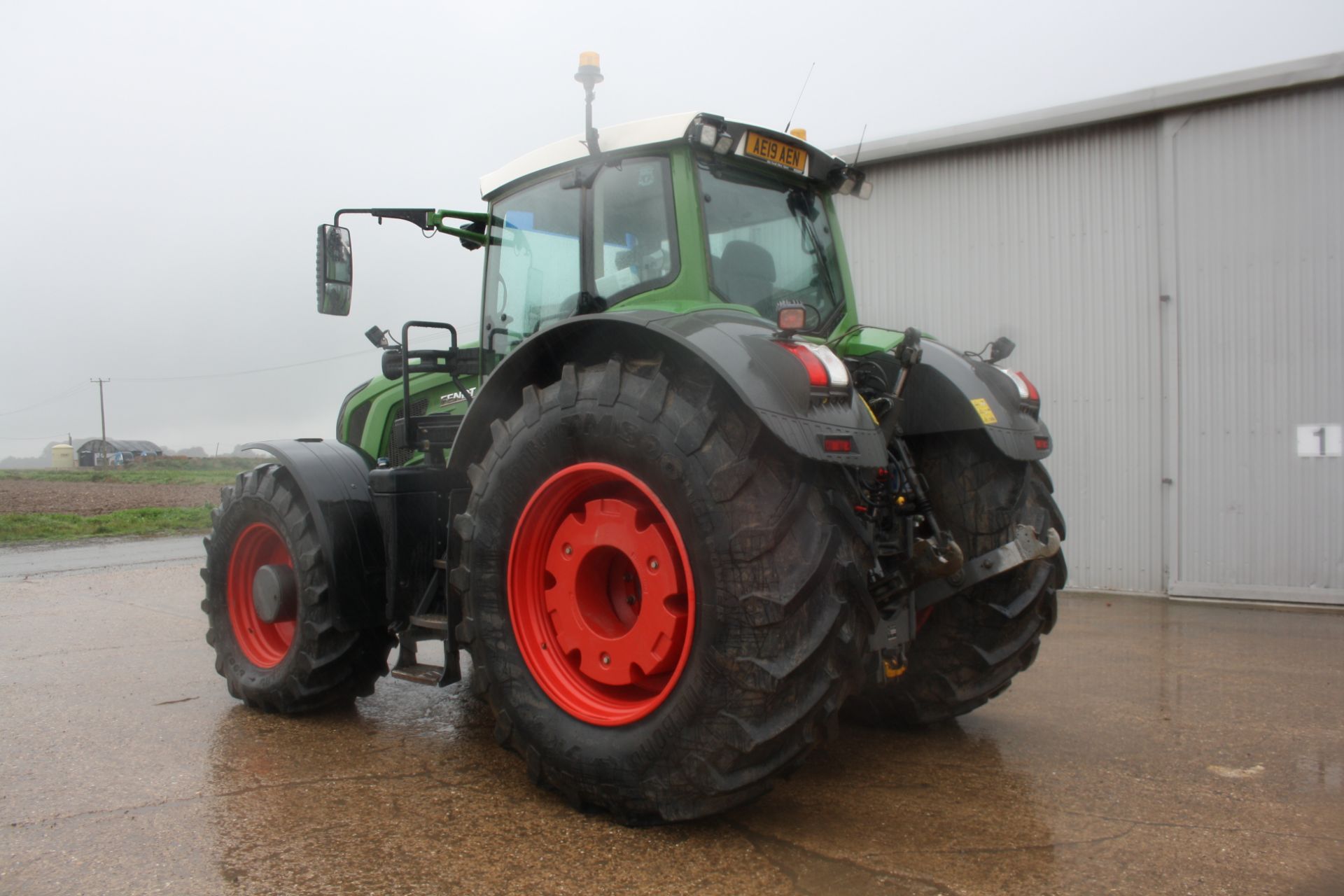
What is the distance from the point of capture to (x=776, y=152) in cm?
396

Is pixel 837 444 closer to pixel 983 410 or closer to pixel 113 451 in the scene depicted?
pixel 983 410

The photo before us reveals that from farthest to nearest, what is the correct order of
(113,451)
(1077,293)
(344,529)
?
(113,451) → (1077,293) → (344,529)

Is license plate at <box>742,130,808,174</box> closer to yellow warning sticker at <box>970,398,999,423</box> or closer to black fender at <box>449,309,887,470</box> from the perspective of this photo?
black fender at <box>449,309,887,470</box>

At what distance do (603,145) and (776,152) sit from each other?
67cm

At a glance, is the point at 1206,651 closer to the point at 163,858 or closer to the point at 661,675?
the point at 661,675

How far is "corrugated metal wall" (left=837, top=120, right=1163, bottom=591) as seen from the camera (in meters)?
8.70

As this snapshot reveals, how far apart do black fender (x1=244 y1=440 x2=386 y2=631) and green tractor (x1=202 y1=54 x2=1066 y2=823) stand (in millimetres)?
13

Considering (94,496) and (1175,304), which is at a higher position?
(1175,304)

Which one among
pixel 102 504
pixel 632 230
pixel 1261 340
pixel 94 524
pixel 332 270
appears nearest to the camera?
pixel 632 230

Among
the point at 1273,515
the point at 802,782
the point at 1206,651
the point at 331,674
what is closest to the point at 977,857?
the point at 802,782

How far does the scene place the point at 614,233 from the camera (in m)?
3.89

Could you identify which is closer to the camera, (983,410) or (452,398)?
(983,410)

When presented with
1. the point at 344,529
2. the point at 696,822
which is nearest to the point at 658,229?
the point at 344,529

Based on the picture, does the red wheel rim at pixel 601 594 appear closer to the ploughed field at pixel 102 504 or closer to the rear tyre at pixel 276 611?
the rear tyre at pixel 276 611
